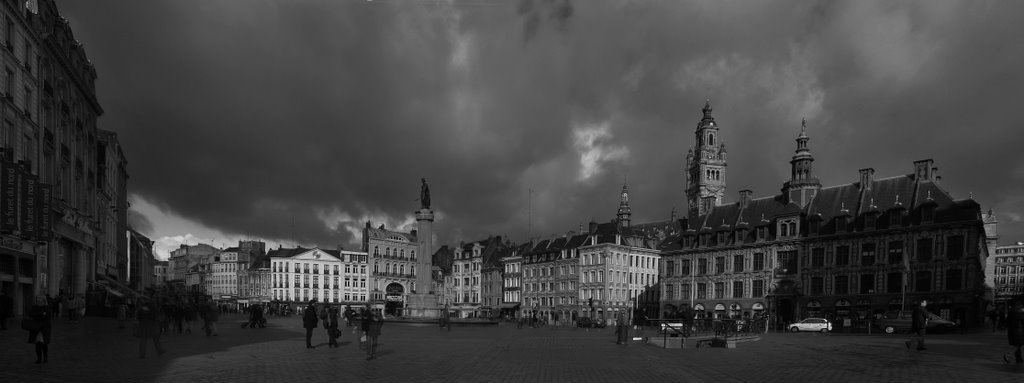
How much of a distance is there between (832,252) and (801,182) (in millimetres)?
10612

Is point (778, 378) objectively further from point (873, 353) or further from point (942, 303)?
point (942, 303)

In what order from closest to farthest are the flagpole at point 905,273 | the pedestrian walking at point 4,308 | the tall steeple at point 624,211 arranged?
the pedestrian walking at point 4,308
the flagpole at point 905,273
the tall steeple at point 624,211

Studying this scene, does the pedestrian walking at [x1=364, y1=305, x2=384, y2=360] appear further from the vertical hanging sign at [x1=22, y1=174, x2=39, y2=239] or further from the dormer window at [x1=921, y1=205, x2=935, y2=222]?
the dormer window at [x1=921, y1=205, x2=935, y2=222]

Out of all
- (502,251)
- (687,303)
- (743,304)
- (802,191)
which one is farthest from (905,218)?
(502,251)

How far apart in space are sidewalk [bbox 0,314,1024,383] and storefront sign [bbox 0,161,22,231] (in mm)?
8490

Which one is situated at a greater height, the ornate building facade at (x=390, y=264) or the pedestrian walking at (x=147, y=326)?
the pedestrian walking at (x=147, y=326)

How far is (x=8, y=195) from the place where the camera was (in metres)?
32.2

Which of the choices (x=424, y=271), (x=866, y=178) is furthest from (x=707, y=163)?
(x=424, y=271)

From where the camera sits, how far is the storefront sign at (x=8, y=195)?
32.0 m

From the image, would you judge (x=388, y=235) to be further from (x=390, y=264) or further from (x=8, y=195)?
(x=8, y=195)

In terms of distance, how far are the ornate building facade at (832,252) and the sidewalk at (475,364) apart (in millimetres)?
35581

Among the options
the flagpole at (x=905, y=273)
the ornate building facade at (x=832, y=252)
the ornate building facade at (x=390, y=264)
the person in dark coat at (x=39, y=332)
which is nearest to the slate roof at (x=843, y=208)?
the ornate building facade at (x=832, y=252)

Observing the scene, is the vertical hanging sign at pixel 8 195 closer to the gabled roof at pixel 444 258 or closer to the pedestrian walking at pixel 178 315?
the pedestrian walking at pixel 178 315

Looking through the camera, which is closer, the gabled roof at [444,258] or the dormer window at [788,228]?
the dormer window at [788,228]
